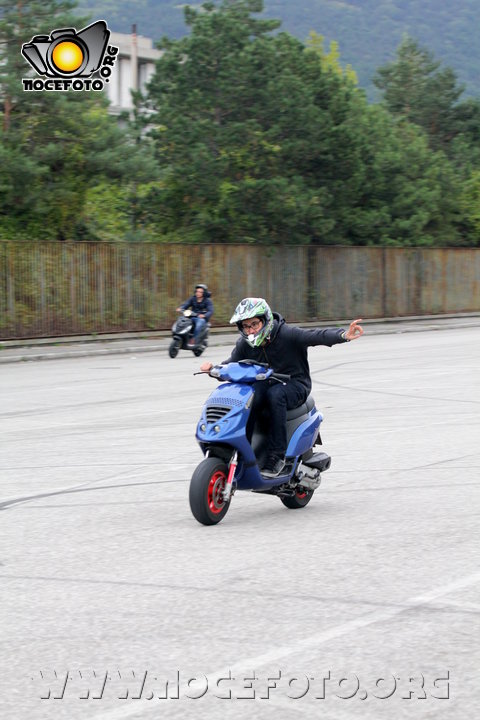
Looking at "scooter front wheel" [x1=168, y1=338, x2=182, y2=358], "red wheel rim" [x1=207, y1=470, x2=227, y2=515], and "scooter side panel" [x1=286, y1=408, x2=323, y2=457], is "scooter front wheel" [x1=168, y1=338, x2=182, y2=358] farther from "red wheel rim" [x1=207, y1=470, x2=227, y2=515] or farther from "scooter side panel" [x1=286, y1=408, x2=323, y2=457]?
"red wheel rim" [x1=207, y1=470, x2=227, y2=515]

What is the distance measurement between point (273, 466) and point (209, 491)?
593mm

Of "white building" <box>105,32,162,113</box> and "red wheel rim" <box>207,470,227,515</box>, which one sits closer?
"red wheel rim" <box>207,470,227,515</box>

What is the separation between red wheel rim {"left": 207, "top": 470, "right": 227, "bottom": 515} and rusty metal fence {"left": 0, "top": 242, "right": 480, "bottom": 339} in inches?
881

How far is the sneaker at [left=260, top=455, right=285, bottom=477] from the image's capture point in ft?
27.1

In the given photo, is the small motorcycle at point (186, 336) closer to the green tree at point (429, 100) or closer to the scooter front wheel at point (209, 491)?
the scooter front wheel at point (209, 491)

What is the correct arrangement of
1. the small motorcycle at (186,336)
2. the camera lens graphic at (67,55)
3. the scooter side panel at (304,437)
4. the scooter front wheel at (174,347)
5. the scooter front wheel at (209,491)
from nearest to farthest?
1. the scooter front wheel at (209,491)
2. the scooter side panel at (304,437)
3. the small motorcycle at (186,336)
4. the scooter front wheel at (174,347)
5. the camera lens graphic at (67,55)

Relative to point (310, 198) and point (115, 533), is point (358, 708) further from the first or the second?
point (310, 198)

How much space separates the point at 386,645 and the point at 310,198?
33.2 m

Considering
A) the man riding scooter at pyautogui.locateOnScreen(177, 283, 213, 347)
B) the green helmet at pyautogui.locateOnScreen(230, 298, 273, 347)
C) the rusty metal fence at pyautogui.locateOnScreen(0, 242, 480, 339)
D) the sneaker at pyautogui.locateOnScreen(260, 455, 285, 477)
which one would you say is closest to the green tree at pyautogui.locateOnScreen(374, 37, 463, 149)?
the rusty metal fence at pyautogui.locateOnScreen(0, 242, 480, 339)

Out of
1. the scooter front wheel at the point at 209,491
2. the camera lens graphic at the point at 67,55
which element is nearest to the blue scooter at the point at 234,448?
the scooter front wheel at the point at 209,491

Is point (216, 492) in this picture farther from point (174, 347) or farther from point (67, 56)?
point (67, 56)

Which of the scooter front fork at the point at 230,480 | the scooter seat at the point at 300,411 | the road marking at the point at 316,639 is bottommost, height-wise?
the road marking at the point at 316,639

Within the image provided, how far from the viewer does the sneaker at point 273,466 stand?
8.27 meters

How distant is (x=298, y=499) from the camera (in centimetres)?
873
